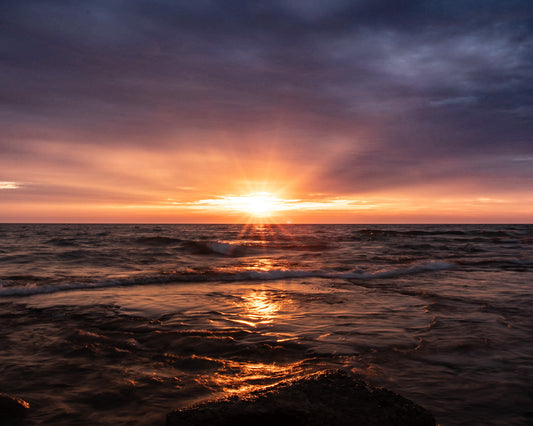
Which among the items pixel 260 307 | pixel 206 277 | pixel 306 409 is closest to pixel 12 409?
pixel 306 409

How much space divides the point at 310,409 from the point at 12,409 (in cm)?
256

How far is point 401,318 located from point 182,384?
13.3 ft

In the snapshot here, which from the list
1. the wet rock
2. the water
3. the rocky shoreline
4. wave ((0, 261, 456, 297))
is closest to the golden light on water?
the water

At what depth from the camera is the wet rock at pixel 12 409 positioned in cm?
286

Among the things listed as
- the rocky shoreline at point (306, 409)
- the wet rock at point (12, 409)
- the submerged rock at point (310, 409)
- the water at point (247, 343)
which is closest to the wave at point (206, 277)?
the water at point (247, 343)

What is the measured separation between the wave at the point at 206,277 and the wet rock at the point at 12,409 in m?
6.09

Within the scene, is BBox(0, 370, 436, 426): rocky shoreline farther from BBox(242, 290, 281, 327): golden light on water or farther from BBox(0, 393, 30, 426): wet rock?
BBox(242, 290, 281, 327): golden light on water

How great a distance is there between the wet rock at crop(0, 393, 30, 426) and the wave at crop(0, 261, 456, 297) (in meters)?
6.09

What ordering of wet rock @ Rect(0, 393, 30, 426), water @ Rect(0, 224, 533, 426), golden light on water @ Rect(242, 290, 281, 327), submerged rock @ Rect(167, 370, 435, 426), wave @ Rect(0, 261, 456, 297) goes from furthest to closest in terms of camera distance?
wave @ Rect(0, 261, 456, 297) < golden light on water @ Rect(242, 290, 281, 327) < water @ Rect(0, 224, 533, 426) < wet rock @ Rect(0, 393, 30, 426) < submerged rock @ Rect(167, 370, 435, 426)

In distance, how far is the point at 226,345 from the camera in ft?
15.4

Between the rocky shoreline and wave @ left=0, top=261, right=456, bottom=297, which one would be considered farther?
wave @ left=0, top=261, right=456, bottom=297

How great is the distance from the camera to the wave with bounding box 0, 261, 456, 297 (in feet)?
28.2

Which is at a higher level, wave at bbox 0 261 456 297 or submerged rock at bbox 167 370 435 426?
submerged rock at bbox 167 370 435 426

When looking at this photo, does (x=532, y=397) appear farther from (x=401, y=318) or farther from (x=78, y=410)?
(x=78, y=410)
